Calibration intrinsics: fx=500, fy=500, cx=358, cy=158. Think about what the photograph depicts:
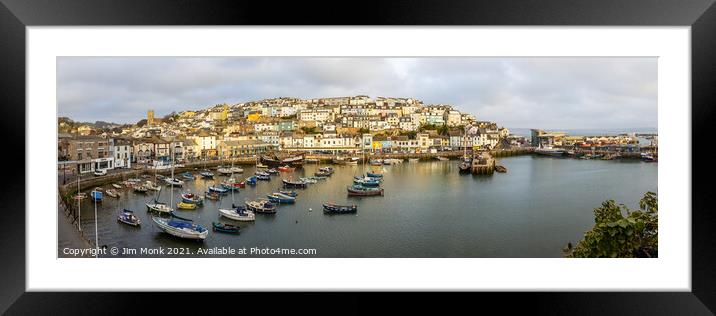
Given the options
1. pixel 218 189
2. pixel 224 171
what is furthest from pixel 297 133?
pixel 218 189

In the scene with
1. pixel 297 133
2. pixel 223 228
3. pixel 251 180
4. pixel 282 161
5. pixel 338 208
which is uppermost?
pixel 297 133

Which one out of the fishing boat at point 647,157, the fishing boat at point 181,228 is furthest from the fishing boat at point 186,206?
the fishing boat at point 647,157

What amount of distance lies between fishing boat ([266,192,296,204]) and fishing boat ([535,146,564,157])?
6.78ft

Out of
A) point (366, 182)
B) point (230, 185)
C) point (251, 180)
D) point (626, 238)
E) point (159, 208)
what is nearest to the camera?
point (626, 238)

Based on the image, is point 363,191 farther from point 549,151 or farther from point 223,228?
point 549,151

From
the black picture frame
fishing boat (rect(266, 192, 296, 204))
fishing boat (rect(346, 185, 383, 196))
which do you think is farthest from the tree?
fishing boat (rect(266, 192, 296, 204))

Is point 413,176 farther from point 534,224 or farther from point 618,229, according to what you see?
point 618,229

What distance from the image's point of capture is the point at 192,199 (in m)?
3.87

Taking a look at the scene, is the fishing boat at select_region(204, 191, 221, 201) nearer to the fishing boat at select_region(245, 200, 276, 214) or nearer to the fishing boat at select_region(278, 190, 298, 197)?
the fishing boat at select_region(245, 200, 276, 214)

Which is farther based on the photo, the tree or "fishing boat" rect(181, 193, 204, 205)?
"fishing boat" rect(181, 193, 204, 205)

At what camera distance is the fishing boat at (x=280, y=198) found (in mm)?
4098

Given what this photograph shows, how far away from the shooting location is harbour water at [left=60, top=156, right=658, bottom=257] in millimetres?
3670

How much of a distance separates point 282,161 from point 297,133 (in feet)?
0.87

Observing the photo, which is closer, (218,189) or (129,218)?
(129,218)
